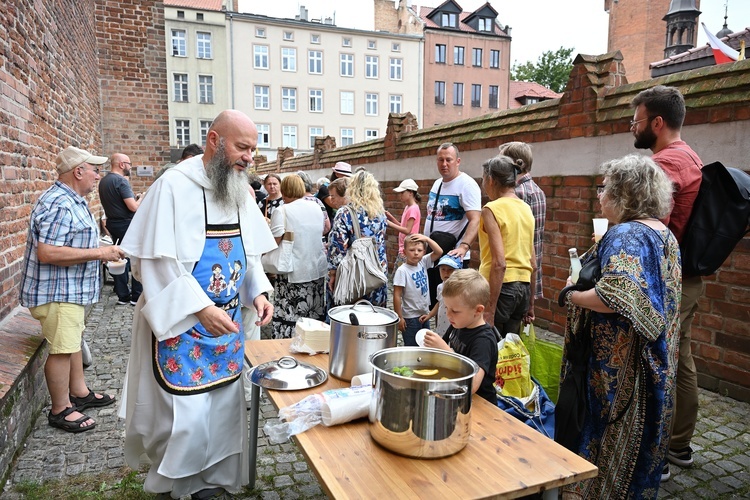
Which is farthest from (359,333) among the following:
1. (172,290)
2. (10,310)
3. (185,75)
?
(185,75)

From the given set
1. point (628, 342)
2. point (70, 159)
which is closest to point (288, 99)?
point (70, 159)

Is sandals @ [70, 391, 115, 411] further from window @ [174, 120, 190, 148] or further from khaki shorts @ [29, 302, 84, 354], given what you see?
window @ [174, 120, 190, 148]

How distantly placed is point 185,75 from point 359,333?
128 feet

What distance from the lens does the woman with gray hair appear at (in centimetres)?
232

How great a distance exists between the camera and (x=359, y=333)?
2219mm

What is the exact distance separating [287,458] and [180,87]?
38.0 metres

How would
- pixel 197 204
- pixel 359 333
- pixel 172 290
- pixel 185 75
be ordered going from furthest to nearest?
pixel 185 75, pixel 197 204, pixel 172 290, pixel 359 333

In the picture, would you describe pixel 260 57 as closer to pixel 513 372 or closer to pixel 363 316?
pixel 513 372

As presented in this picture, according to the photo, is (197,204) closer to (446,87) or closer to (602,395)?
(602,395)

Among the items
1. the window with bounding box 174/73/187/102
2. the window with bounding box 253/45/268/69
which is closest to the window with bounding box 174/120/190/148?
the window with bounding box 174/73/187/102

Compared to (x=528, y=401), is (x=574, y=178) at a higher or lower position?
higher

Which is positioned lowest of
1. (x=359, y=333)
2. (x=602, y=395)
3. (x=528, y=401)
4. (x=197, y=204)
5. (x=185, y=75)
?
(x=528, y=401)

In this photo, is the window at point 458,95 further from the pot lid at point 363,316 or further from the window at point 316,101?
the pot lid at point 363,316

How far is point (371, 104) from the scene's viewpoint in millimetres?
42344
